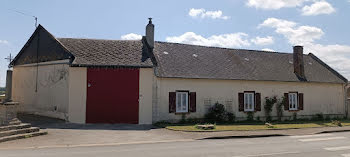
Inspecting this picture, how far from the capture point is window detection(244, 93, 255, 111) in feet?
64.4

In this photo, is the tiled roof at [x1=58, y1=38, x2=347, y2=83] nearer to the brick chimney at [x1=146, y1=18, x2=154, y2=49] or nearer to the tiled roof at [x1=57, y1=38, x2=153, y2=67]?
the tiled roof at [x1=57, y1=38, x2=153, y2=67]

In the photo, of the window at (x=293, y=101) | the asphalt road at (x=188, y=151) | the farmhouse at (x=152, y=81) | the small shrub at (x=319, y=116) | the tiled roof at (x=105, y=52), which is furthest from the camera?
the small shrub at (x=319, y=116)

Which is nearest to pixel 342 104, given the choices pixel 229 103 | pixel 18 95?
pixel 229 103

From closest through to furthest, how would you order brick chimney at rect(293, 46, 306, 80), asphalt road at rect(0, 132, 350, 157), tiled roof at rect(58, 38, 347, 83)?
asphalt road at rect(0, 132, 350, 157) → tiled roof at rect(58, 38, 347, 83) → brick chimney at rect(293, 46, 306, 80)

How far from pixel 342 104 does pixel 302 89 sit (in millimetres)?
4693

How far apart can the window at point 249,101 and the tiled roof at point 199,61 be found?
1203 millimetres

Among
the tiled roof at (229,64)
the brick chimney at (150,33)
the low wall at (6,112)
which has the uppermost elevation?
the brick chimney at (150,33)

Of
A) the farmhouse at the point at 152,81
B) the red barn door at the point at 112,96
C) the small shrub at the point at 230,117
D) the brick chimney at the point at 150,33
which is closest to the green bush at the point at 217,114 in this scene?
the small shrub at the point at 230,117

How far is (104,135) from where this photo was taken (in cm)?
1245

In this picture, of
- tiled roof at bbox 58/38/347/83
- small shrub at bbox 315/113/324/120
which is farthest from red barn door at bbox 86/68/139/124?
small shrub at bbox 315/113/324/120

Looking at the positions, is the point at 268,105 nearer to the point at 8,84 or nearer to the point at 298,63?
the point at 298,63

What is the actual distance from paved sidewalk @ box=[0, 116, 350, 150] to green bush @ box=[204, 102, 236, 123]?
13.4ft

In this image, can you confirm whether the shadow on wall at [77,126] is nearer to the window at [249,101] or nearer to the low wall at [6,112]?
the low wall at [6,112]

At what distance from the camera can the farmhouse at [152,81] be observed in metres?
16.1
